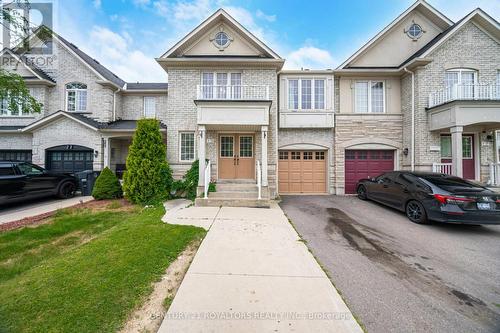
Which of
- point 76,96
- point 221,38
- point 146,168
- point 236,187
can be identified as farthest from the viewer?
point 76,96

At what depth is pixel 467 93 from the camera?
9688 mm

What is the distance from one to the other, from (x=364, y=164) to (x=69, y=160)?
54.3ft

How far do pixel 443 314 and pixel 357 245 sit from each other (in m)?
2.11

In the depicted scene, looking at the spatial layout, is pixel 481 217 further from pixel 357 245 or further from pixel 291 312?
pixel 291 312

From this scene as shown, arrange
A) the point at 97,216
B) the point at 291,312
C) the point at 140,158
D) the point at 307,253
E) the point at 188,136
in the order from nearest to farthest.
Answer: the point at 291,312 → the point at 307,253 → the point at 97,216 → the point at 140,158 → the point at 188,136

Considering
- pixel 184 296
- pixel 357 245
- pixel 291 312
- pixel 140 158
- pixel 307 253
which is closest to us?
pixel 291 312

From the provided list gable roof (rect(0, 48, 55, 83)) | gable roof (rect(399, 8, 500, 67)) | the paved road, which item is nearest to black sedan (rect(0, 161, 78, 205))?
gable roof (rect(0, 48, 55, 83))

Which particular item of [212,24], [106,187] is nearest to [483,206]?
[212,24]

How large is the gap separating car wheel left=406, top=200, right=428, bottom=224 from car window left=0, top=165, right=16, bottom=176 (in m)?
14.2

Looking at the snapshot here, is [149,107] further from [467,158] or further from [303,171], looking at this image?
[467,158]

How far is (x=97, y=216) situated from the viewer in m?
6.67

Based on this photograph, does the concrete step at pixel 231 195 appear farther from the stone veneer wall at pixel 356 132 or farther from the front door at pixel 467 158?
the front door at pixel 467 158

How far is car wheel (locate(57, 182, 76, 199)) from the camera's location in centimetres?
929

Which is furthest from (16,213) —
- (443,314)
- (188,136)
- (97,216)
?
(443,314)
